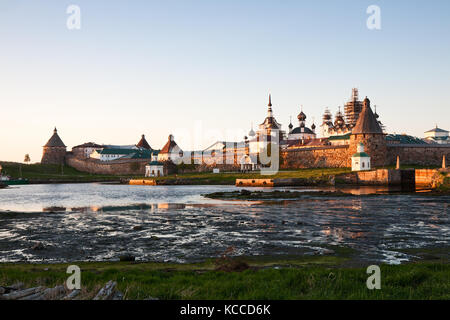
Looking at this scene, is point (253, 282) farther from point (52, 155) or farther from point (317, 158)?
point (52, 155)

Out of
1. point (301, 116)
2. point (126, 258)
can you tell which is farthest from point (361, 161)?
point (301, 116)

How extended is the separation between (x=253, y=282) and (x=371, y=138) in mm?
82118

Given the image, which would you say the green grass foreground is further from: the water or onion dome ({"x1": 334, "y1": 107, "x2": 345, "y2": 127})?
onion dome ({"x1": 334, "y1": 107, "x2": 345, "y2": 127})

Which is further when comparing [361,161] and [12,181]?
[12,181]

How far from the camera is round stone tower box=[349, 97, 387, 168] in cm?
8512

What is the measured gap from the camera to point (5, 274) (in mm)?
10570

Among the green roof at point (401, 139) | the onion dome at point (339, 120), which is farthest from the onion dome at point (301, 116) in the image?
the green roof at point (401, 139)

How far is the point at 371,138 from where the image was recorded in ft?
281

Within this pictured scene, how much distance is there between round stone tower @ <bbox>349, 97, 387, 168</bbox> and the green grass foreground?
7773 cm

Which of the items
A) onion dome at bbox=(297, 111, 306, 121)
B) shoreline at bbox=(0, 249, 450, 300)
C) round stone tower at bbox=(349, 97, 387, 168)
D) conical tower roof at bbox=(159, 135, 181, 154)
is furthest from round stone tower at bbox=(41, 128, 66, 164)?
shoreline at bbox=(0, 249, 450, 300)

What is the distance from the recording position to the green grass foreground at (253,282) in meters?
8.41

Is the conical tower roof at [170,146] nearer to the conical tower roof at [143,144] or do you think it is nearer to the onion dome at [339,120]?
the conical tower roof at [143,144]
